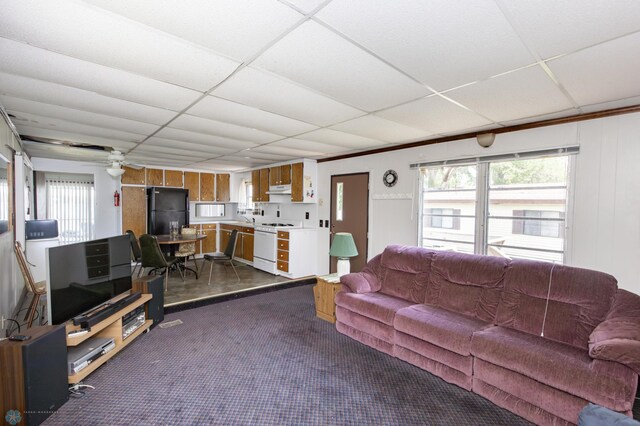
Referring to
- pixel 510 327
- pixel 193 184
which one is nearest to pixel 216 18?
pixel 510 327

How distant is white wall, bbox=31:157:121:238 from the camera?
21.1 ft

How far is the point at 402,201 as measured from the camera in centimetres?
453

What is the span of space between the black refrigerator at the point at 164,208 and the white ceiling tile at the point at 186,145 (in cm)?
227

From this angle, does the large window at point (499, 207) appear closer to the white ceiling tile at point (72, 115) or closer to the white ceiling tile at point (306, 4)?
the white ceiling tile at point (306, 4)

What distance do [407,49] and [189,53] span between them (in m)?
1.31

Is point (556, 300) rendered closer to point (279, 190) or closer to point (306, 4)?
point (306, 4)

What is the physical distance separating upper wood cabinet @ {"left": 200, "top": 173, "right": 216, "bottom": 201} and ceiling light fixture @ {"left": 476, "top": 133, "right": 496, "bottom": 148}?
6519 millimetres

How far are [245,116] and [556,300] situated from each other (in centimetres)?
332

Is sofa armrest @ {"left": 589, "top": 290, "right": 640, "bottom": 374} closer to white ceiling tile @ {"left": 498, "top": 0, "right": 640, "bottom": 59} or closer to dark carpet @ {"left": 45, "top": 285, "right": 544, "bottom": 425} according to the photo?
dark carpet @ {"left": 45, "top": 285, "right": 544, "bottom": 425}

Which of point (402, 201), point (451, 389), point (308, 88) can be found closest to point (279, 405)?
point (451, 389)

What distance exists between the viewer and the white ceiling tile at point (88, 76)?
71.6 inches

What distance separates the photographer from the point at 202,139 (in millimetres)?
4156

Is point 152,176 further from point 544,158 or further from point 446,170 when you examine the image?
point 544,158

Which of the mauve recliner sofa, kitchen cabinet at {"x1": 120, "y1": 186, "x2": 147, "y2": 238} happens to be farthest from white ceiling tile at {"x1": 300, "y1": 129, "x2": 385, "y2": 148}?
kitchen cabinet at {"x1": 120, "y1": 186, "x2": 147, "y2": 238}
